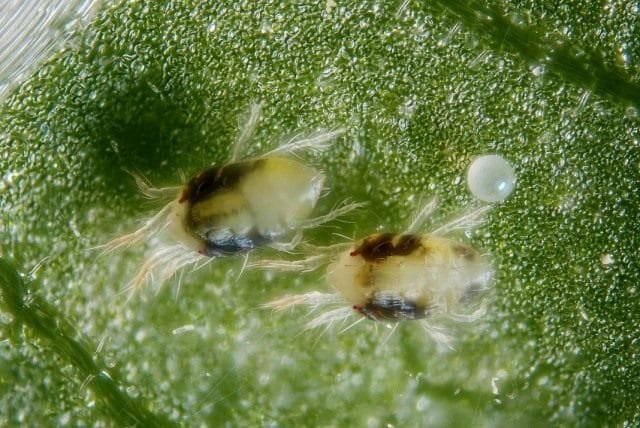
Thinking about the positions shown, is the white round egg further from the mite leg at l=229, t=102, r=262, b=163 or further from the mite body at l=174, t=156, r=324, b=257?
the mite leg at l=229, t=102, r=262, b=163

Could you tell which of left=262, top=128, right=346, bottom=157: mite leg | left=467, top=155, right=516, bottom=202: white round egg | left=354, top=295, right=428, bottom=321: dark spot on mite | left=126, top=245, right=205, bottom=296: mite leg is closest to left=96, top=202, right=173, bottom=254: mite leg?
left=126, top=245, right=205, bottom=296: mite leg

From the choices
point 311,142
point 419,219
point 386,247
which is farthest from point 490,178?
point 311,142

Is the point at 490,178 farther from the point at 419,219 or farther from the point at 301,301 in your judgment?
the point at 301,301

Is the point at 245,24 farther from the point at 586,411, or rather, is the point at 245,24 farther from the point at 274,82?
the point at 586,411

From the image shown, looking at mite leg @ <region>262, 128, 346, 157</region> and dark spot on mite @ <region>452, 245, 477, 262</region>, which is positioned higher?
mite leg @ <region>262, 128, 346, 157</region>

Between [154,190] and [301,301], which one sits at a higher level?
[154,190]
